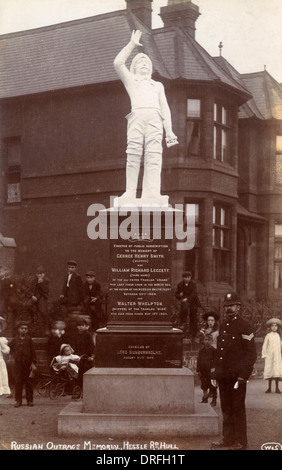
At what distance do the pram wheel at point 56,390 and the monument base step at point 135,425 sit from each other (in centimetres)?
379

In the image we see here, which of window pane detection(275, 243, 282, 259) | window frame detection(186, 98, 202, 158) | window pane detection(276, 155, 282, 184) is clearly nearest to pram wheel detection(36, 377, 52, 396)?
window frame detection(186, 98, 202, 158)

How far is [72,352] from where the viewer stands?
14.8 meters

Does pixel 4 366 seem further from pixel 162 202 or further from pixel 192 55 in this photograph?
pixel 192 55

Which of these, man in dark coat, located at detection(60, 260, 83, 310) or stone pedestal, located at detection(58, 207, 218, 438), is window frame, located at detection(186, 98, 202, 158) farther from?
stone pedestal, located at detection(58, 207, 218, 438)

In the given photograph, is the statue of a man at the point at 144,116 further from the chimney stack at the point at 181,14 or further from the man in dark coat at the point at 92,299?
the chimney stack at the point at 181,14

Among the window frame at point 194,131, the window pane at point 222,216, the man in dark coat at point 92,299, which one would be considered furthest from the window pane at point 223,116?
the man in dark coat at point 92,299

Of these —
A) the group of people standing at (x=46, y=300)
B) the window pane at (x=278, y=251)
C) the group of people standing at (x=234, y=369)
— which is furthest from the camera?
the window pane at (x=278, y=251)

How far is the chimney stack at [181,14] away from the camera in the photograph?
24.8 meters

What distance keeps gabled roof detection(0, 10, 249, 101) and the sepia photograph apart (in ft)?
0.20

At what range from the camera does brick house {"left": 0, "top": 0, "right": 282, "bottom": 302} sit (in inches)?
907

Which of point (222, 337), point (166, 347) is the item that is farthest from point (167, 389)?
point (222, 337)

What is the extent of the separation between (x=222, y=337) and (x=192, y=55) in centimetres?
1472

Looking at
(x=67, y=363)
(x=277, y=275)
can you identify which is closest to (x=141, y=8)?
(x=277, y=275)
